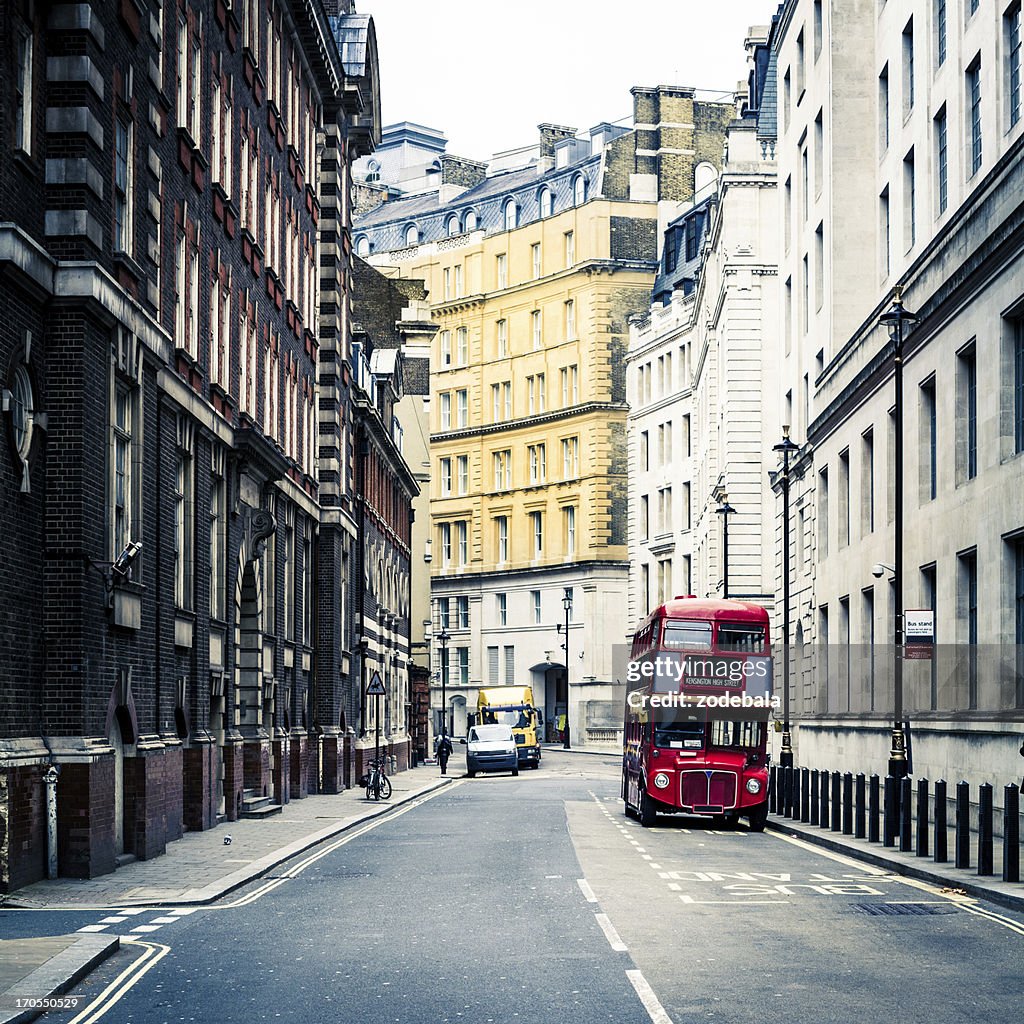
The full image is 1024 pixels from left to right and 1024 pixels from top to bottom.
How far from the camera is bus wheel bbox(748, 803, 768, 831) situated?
33500 mm

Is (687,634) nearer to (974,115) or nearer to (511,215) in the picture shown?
(974,115)

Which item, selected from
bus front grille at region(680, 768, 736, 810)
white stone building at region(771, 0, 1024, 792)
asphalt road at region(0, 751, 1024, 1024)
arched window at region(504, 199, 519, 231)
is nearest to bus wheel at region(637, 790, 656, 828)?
bus front grille at region(680, 768, 736, 810)

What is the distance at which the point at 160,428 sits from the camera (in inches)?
1069

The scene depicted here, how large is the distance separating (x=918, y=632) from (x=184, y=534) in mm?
12143

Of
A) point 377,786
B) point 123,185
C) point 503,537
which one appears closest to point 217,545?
point 123,185

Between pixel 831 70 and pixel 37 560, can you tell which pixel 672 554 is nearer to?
pixel 831 70

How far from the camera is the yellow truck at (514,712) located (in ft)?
241

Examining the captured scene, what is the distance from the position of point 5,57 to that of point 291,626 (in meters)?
24.1

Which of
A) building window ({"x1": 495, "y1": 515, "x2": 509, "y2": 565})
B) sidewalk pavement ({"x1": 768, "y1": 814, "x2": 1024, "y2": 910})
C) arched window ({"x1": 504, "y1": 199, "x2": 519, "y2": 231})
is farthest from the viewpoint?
building window ({"x1": 495, "y1": 515, "x2": 509, "y2": 565})

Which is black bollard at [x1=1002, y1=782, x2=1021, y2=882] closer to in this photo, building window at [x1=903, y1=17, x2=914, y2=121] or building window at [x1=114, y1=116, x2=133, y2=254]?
building window at [x1=114, y1=116, x2=133, y2=254]

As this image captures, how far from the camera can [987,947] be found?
50.7 ft

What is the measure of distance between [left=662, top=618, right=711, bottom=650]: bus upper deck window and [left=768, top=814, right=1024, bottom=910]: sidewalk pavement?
3691 mm

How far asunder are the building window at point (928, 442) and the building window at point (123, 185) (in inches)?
664

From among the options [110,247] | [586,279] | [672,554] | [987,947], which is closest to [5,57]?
[110,247]
